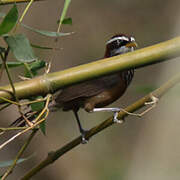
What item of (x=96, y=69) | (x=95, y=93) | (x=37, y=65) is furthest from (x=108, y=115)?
(x=96, y=69)

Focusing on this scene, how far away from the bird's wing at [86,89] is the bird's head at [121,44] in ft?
0.88

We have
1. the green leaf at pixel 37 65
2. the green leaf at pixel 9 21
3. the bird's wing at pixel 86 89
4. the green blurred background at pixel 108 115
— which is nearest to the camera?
the green leaf at pixel 9 21

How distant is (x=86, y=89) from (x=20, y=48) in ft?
5.17

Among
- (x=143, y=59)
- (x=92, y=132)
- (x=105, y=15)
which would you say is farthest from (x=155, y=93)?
(x=105, y=15)

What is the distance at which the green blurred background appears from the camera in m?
5.41

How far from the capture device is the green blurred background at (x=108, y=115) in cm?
541

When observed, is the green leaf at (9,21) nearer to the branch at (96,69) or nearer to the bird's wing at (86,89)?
the branch at (96,69)

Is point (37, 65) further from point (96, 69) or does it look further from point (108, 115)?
point (108, 115)

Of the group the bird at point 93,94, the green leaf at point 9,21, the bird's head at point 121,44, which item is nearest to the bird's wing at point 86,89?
the bird at point 93,94

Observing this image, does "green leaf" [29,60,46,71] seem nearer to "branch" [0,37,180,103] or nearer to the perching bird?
"branch" [0,37,180,103]

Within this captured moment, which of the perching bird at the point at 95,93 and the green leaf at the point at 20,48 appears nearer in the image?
the green leaf at the point at 20,48

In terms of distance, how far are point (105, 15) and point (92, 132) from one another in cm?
488

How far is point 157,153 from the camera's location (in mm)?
5484

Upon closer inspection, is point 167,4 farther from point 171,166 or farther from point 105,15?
point 171,166
